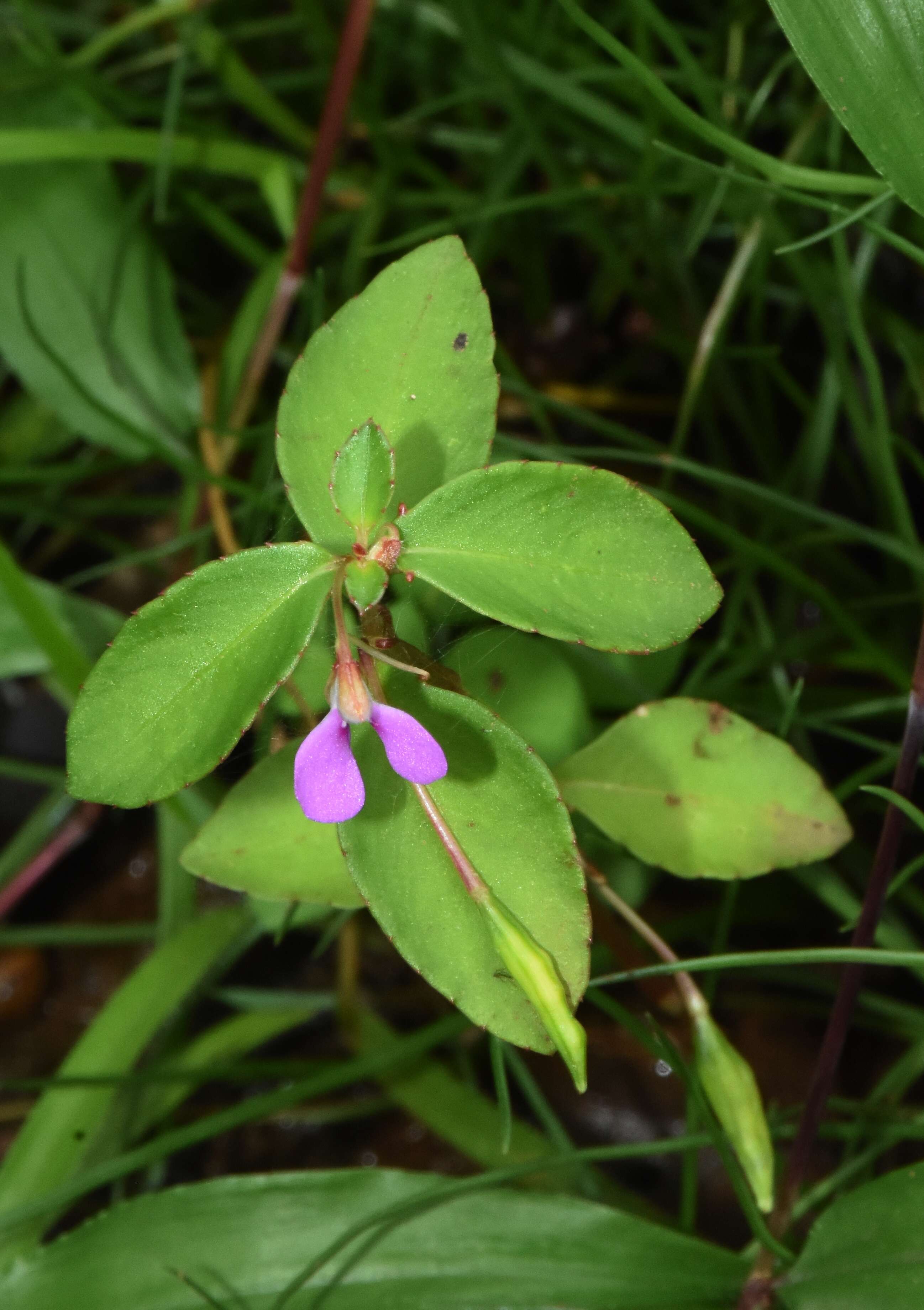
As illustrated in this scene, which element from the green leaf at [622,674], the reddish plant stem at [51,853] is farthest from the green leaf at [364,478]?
the reddish plant stem at [51,853]

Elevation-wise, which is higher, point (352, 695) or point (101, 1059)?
point (352, 695)

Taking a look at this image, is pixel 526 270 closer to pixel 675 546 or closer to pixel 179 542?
pixel 179 542

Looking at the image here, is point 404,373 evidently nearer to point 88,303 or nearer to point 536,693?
point 536,693

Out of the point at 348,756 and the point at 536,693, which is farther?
the point at 536,693

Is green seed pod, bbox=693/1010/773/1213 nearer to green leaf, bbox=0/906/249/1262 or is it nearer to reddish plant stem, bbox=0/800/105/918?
green leaf, bbox=0/906/249/1262

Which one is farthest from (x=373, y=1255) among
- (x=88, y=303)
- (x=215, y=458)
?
(x=88, y=303)

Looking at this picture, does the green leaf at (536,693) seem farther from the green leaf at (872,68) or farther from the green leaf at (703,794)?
the green leaf at (872,68)

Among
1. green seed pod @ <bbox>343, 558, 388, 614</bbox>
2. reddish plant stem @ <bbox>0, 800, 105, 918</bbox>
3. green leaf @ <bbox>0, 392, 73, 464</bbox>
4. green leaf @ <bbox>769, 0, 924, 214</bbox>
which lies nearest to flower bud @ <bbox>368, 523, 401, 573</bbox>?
green seed pod @ <bbox>343, 558, 388, 614</bbox>
